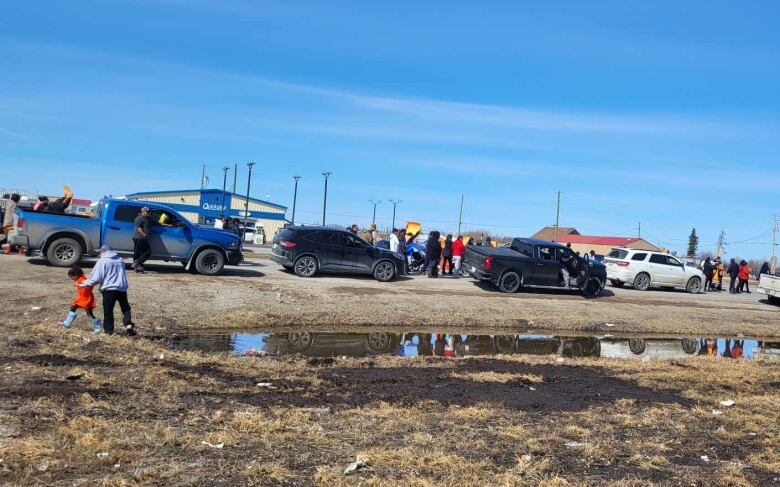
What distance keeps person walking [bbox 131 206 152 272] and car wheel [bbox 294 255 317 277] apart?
4.56 m

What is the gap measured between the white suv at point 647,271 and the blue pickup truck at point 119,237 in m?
15.5

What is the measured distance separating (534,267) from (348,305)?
7903 millimetres

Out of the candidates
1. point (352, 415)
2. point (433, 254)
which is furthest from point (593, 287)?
point (352, 415)

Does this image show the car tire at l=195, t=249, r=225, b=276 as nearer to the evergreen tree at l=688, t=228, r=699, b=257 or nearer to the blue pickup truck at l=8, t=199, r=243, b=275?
the blue pickup truck at l=8, t=199, r=243, b=275

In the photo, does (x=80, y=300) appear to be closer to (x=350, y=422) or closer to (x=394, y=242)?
(x=350, y=422)

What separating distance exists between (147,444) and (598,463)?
12.7 ft

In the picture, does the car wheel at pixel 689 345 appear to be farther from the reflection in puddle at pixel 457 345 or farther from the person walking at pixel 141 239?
the person walking at pixel 141 239

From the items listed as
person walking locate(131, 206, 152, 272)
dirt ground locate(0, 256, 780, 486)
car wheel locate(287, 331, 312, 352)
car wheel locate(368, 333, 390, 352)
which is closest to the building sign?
person walking locate(131, 206, 152, 272)

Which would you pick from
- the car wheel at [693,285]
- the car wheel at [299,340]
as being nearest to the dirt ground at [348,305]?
the car wheel at [299,340]

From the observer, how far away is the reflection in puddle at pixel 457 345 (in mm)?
11711

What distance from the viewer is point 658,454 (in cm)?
598

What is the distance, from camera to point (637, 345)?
15.3 m

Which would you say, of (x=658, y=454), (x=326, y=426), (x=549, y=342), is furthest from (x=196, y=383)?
(x=549, y=342)

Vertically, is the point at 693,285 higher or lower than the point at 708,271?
lower
